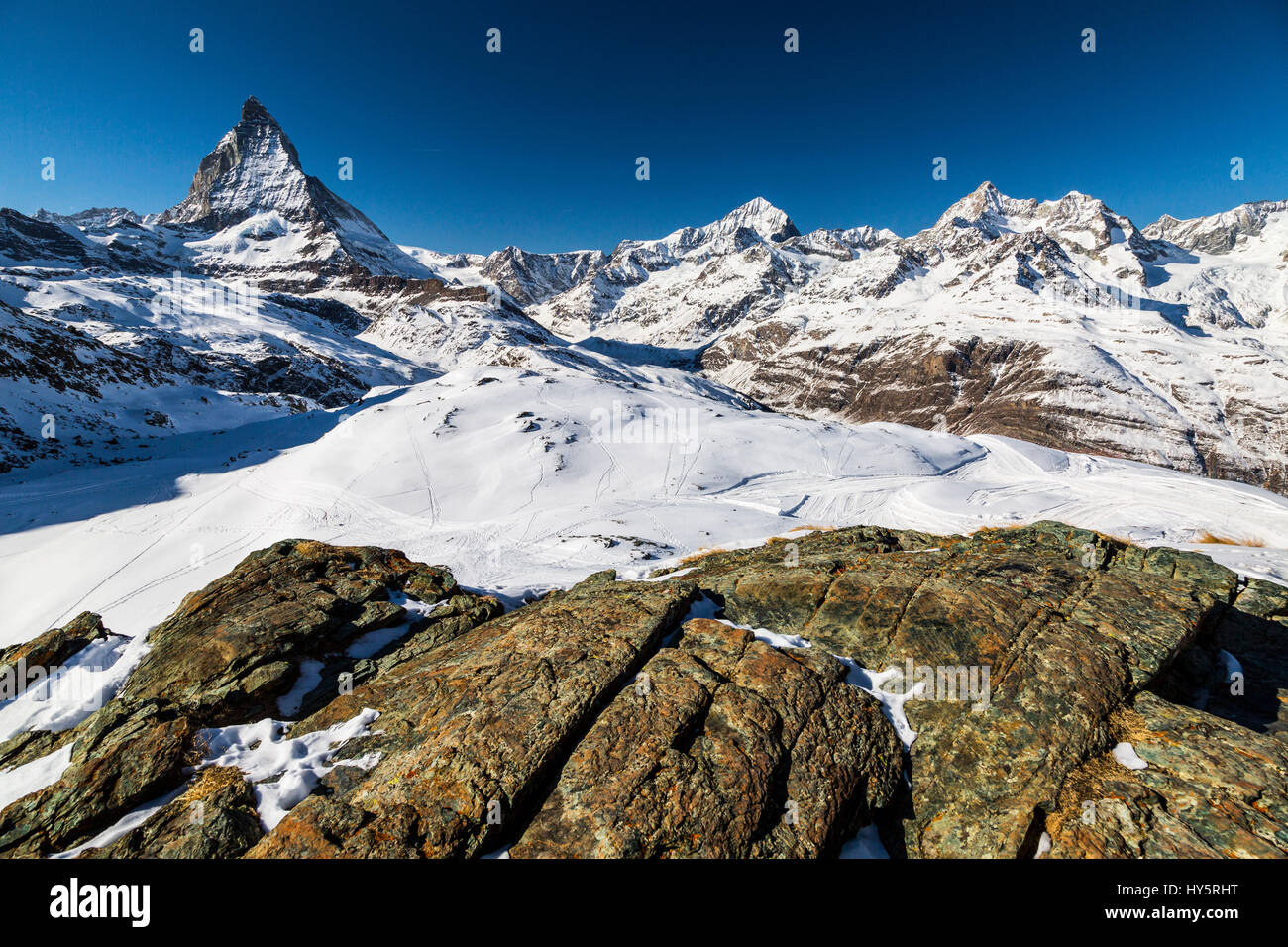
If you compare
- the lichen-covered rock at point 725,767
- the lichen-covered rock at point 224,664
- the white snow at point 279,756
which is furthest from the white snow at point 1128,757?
the lichen-covered rock at point 224,664

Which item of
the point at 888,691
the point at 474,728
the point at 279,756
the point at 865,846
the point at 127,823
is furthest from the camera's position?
the point at 888,691

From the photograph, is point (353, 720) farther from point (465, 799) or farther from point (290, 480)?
point (290, 480)

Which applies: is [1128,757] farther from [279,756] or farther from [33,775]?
[33,775]

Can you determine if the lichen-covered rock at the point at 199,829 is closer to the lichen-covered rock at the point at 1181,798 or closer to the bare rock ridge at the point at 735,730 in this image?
the bare rock ridge at the point at 735,730

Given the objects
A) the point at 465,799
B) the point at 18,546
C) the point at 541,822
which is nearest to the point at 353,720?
the point at 465,799

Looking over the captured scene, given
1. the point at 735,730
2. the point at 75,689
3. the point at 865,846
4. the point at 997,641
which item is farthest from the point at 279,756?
the point at 997,641

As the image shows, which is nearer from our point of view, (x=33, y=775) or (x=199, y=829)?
(x=199, y=829)

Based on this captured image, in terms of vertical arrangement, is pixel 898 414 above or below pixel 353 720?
above
